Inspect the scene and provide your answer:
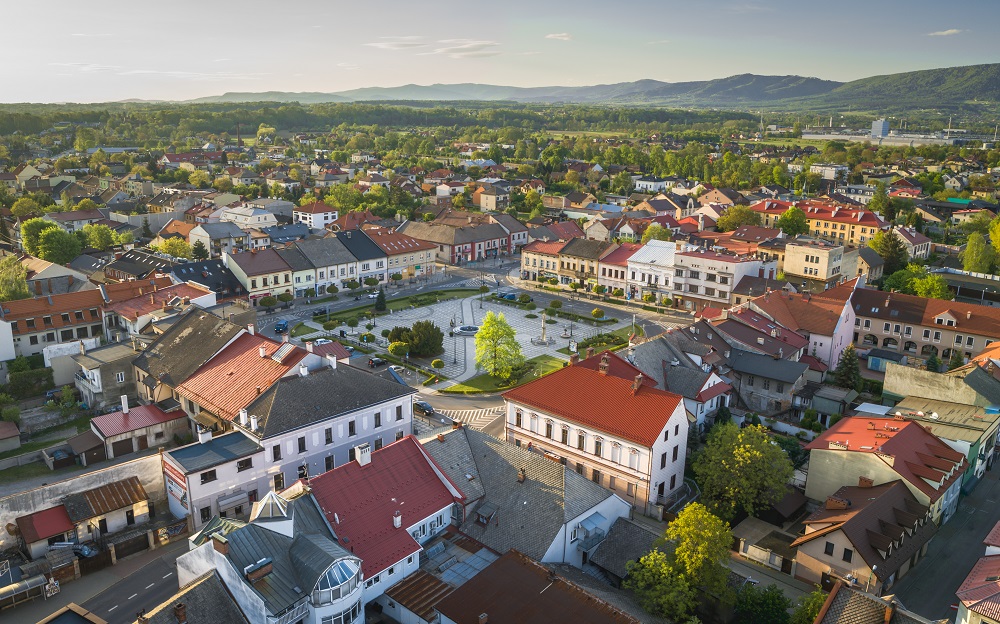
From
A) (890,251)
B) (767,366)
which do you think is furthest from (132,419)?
(890,251)

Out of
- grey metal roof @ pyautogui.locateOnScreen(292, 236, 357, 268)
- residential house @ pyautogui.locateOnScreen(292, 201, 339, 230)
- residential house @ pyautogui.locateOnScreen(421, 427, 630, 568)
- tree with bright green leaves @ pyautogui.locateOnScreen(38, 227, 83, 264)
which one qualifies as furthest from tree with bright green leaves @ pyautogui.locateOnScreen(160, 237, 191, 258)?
residential house @ pyautogui.locateOnScreen(421, 427, 630, 568)

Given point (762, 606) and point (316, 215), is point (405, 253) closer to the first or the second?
point (316, 215)

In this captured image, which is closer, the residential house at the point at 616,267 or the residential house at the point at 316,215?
the residential house at the point at 616,267

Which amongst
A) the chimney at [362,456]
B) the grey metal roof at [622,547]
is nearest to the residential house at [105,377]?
the chimney at [362,456]

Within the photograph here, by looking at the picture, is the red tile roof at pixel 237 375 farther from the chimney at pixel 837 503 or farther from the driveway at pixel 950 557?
the driveway at pixel 950 557

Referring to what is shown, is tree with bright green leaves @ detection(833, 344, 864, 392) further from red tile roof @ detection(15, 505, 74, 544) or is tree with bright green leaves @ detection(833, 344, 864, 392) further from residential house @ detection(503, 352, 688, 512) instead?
red tile roof @ detection(15, 505, 74, 544)

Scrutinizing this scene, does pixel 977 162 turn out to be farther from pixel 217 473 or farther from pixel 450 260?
pixel 217 473

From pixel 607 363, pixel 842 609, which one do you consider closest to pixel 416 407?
pixel 607 363
